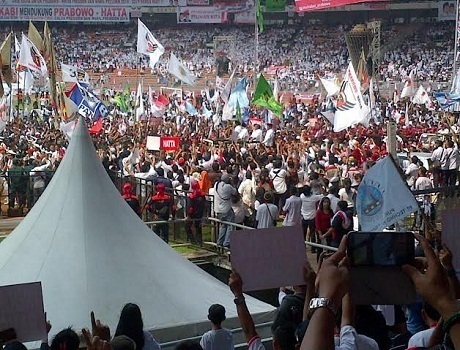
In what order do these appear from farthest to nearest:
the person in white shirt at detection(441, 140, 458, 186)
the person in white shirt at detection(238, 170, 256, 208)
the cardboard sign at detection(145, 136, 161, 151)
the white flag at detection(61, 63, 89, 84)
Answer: the white flag at detection(61, 63, 89, 84) → the cardboard sign at detection(145, 136, 161, 151) → the person in white shirt at detection(441, 140, 458, 186) → the person in white shirt at detection(238, 170, 256, 208)

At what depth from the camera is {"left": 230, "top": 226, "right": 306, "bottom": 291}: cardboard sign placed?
4.19m

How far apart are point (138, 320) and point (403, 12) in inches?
2079

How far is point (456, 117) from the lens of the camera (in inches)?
1155

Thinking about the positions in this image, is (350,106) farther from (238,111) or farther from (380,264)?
(380,264)

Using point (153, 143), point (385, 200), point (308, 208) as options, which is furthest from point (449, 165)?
point (385, 200)

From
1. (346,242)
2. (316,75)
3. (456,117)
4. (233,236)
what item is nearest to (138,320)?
(233,236)

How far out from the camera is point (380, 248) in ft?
9.91

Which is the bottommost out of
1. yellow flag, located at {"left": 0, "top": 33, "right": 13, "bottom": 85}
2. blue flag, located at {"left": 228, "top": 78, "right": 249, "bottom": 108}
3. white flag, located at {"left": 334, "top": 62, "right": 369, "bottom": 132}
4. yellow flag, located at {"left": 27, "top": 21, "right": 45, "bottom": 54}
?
white flag, located at {"left": 334, "top": 62, "right": 369, "bottom": 132}

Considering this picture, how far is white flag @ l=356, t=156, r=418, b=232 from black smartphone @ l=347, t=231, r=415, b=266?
4.03 metres

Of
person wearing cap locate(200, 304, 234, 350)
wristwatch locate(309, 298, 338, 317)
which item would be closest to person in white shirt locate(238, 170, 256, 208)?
person wearing cap locate(200, 304, 234, 350)

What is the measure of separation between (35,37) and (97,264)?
1587 cm

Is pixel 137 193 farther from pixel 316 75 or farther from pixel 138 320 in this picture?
pixel 316 75

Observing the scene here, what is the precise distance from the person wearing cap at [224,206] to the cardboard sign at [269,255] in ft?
24.7

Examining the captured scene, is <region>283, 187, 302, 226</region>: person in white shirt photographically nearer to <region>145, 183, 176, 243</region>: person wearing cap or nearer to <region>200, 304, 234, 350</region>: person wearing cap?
<region>145, 183, 176, 243</region>: person wearing cap
